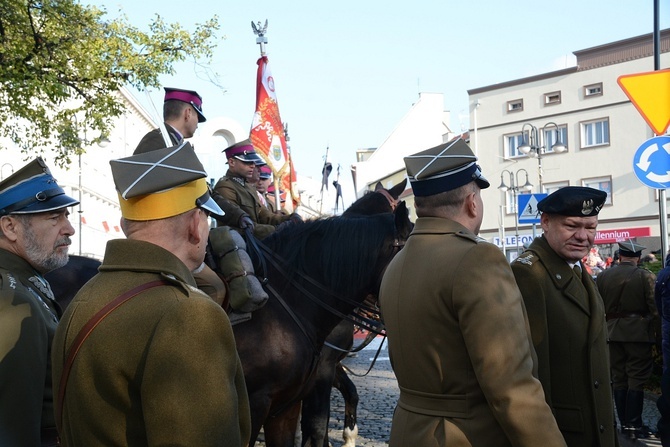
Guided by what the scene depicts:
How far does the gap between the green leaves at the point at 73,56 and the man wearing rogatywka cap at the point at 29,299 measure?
9.99 meters

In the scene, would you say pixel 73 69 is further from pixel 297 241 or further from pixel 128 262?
pixel 128 262

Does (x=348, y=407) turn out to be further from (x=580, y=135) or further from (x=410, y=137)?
(x=410, y=137)

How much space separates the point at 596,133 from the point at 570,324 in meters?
45.0

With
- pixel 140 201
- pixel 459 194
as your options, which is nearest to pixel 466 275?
pixel 459 194

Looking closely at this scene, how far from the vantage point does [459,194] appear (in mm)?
3180

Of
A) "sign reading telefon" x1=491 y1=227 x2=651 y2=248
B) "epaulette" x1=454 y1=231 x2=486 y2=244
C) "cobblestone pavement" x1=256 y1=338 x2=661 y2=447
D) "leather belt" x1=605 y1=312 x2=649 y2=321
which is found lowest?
"cobblestone pavement" x1=256 y1=338 x2=661 y2=447

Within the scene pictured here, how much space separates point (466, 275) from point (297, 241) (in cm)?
301

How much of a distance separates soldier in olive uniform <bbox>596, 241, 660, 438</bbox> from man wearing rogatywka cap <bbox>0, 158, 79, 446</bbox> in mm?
7896

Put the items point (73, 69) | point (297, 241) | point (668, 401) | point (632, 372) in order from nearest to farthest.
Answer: point (297, 241)
point (668, 401)
point (632, 372)
point (73, 69)

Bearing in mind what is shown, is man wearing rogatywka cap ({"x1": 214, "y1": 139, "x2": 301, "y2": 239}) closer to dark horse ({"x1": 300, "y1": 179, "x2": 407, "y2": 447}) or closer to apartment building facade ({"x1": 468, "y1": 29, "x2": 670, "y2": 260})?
dark horse ({"x1": 300, "y1": 179, "x2": 407, "y2": 447})

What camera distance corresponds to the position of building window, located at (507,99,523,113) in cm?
4975

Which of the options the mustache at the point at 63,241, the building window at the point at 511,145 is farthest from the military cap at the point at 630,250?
the building window at the point at 511,145

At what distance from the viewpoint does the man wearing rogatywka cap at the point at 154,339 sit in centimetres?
195

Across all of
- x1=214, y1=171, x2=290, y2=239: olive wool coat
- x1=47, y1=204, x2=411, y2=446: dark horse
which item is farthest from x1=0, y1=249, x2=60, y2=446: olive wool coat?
x1=214, y1=171, x2=290, y2=239: olive wool coat
